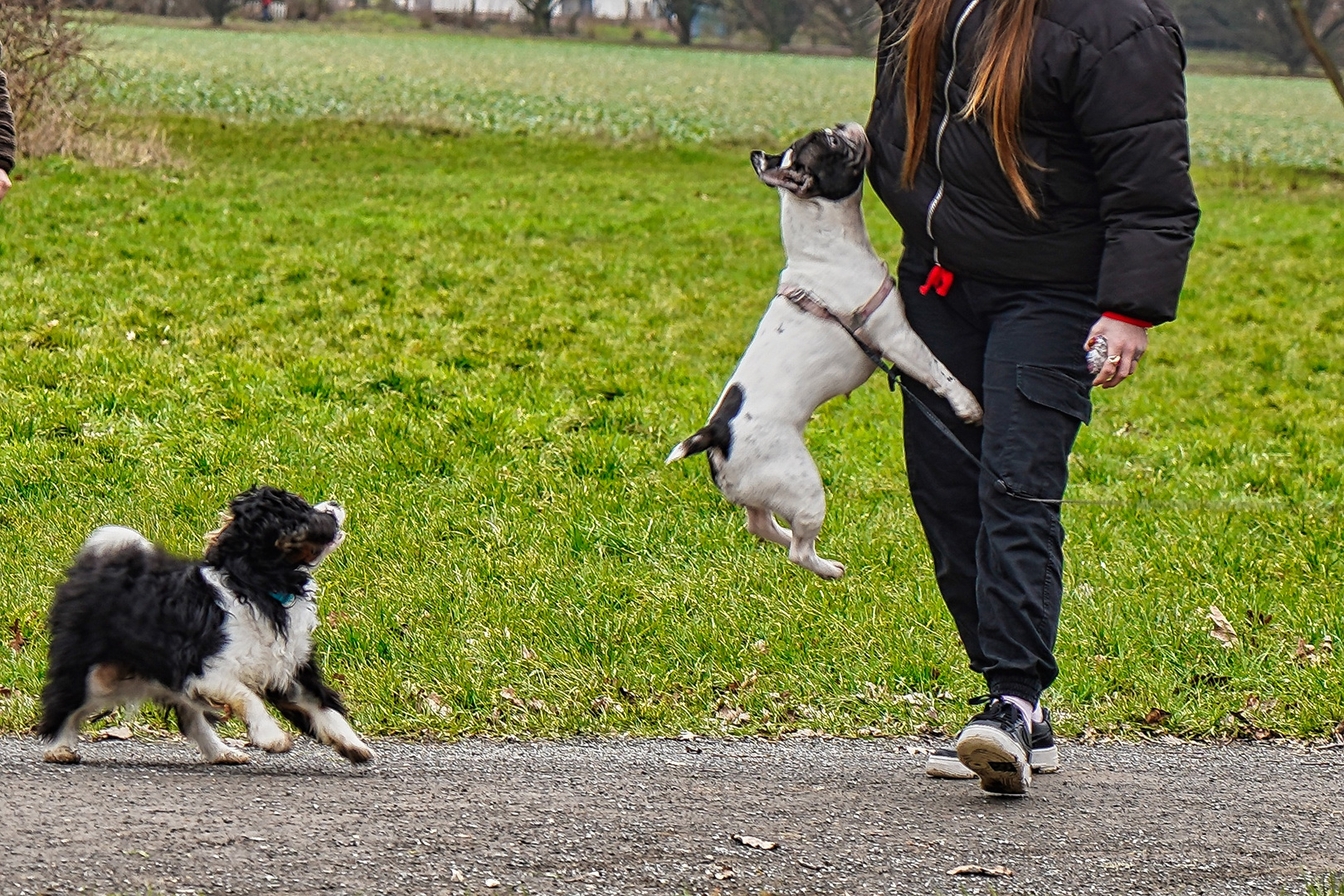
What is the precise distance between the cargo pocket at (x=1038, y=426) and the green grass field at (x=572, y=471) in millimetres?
1324

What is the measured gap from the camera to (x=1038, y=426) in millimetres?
3678

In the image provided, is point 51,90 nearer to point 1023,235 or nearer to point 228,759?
point 228,759

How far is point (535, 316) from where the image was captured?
1192 centimetres

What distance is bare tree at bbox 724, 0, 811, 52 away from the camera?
7544 cm

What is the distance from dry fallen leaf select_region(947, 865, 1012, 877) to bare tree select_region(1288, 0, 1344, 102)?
6.64 ft

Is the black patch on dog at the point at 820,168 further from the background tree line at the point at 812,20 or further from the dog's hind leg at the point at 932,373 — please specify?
the background tree line at the point at 812,20

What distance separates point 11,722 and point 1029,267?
130 inches

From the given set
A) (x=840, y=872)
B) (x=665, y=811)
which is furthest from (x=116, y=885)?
(x=840, y=872)

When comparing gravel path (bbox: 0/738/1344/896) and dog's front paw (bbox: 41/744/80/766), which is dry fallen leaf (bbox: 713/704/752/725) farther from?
dog's front paw (bbox: 41/744/80/766)

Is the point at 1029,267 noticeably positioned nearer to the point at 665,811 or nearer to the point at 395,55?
the point at 665,811

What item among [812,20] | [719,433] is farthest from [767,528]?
[812,20]

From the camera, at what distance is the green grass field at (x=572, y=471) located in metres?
5.01

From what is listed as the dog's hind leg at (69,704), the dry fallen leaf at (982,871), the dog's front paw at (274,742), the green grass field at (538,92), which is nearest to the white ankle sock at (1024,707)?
the dry fallen leaf at (982,871)

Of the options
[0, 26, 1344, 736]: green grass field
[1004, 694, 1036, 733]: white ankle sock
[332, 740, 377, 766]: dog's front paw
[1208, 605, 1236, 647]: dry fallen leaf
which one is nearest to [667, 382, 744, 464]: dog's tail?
[1004, 694, 1036, 733]: white ankle sock
